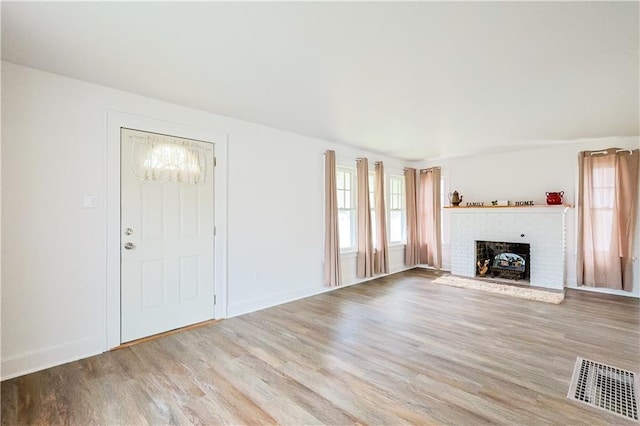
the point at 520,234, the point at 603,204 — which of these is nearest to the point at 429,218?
the point at 520,234

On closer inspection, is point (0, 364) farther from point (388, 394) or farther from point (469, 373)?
point (469, 373)

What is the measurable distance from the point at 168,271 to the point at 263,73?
7.30ft

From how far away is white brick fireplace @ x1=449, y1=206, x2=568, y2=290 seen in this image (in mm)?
4934

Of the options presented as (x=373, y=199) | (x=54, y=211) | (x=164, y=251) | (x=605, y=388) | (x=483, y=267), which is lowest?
(x=605, y=388)

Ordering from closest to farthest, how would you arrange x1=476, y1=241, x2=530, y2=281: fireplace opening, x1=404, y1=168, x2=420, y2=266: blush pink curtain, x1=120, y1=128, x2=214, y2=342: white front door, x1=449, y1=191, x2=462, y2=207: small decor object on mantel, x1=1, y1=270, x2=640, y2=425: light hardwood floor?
x1=1, y1=270, x2=640, y2=425: light hardwood floor < x1=120, y1=128, x2=214, y2=342: white front door < x1=476, y1=241, x2=530, y2=281: fireplace opening < x1=449, y1=191, x2=462, y2=207: small decor object on mantel < x1=404, y1=168, x2=420, y2=266: blush pink curtain

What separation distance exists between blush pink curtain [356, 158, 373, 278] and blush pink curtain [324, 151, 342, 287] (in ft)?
2.16

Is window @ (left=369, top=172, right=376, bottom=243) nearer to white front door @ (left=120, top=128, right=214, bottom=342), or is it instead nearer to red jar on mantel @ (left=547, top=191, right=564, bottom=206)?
red jar on mantel @ (left=547, top=191, right=564, bottom=206)

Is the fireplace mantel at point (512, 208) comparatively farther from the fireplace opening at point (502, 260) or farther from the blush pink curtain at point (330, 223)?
the blush pink curtain at point (330, 223)

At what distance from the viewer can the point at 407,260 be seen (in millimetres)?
6566

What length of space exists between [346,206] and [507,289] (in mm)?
2902

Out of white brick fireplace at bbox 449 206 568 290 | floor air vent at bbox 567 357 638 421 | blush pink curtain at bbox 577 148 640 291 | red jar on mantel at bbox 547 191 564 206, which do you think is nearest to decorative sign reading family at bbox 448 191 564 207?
red jar on mantel at bbox 547 191 564 206

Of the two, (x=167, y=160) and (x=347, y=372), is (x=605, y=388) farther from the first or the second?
(x=167, y=160)

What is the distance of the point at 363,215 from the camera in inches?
210

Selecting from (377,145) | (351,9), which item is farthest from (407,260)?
(351,9)
